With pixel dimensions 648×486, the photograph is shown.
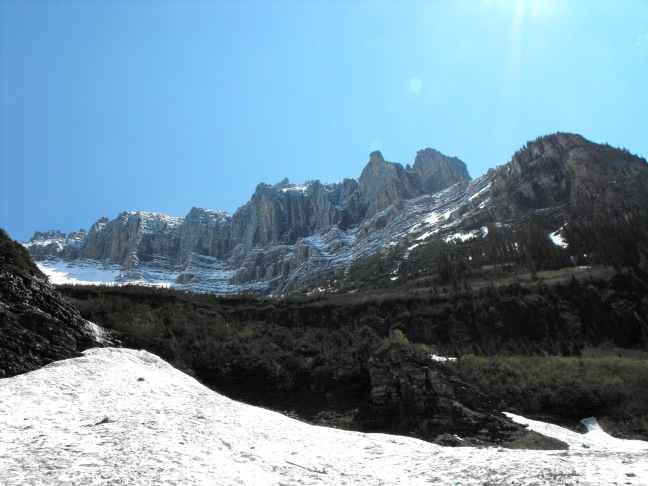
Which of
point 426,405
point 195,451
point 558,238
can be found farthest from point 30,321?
point 558,238

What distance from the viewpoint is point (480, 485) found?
366 inches

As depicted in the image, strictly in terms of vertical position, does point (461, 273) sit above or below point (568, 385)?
above

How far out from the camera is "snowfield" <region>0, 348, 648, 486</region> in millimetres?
8969

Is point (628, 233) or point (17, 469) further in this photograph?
point (628, 233)

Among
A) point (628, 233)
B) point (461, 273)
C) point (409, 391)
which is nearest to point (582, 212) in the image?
point (628, 233)

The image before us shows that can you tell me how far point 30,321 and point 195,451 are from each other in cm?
1361

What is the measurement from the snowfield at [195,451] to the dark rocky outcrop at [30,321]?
1218 millimetres

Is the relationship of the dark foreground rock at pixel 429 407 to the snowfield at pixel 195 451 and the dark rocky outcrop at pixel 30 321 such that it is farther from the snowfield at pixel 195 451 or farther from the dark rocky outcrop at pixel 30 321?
the dark rocky outcrop at pixel 30 321

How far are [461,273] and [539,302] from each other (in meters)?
21.4

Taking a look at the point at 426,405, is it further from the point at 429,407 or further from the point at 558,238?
the point at 558,238

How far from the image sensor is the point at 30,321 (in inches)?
777

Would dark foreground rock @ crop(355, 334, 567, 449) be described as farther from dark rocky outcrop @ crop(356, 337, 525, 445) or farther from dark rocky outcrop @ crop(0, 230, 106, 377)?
dark rocky outcrop @ crop(0, 230, 106, 377)

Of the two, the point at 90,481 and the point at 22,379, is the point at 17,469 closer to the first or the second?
the point at 90,481

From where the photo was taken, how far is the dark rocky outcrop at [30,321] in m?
17.4
